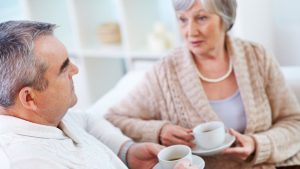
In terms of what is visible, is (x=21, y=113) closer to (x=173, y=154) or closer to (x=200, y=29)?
(x=173, y=154)

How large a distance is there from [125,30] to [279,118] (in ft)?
4.30

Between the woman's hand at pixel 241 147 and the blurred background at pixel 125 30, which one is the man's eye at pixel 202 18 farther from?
the blurred background at pixel 125 30

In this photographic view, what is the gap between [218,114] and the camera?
164cm

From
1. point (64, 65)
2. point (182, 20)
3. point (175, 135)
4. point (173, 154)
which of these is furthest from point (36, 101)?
point (182, 20)

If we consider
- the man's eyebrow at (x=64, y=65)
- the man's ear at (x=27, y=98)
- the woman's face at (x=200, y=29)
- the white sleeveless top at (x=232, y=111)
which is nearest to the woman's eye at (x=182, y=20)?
the woman's face at (x=200, y=29)

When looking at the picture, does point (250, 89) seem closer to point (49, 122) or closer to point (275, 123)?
point (275, 123)

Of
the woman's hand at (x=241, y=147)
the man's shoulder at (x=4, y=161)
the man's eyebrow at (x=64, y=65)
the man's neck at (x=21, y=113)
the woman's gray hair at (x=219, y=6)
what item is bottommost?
the woman's hand at (x=241, y=147)

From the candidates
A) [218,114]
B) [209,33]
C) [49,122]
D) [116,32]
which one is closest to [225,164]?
[218,114]

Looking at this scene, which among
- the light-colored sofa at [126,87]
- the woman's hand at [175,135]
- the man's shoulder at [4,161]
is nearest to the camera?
the man's shoulder at [4,161]

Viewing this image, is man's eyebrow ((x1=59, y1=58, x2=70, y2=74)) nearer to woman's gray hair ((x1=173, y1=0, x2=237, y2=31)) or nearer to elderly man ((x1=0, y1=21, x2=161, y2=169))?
elderly man ((x1=0, y1=21, x2=161, y2=169))

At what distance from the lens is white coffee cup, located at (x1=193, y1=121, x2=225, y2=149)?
1.40 meters

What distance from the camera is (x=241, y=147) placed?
1503 millimetres

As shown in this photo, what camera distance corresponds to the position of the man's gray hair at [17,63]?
110cm

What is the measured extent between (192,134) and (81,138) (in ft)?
1.31
